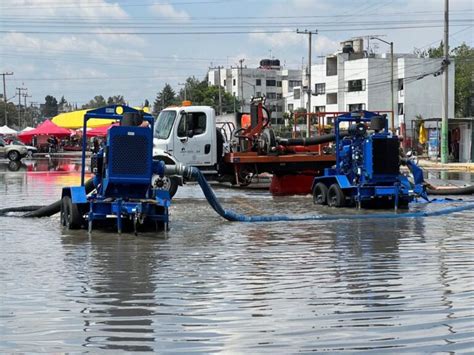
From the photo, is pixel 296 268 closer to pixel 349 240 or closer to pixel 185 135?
pixel 349 240

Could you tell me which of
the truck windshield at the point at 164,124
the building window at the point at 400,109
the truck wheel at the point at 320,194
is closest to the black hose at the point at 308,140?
the truck wheel at the point at 320,194

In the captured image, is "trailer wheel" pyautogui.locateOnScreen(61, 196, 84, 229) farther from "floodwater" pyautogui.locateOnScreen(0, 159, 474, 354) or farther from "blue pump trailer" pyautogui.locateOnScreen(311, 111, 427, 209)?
"blue pump trailer" pyautogui.locateOnScreen(311, 111, 427, 209)

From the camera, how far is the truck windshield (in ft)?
69.5

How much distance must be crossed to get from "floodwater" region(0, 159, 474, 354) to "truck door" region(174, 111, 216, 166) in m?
8.15

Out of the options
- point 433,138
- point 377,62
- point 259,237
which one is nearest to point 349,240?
point 259,237

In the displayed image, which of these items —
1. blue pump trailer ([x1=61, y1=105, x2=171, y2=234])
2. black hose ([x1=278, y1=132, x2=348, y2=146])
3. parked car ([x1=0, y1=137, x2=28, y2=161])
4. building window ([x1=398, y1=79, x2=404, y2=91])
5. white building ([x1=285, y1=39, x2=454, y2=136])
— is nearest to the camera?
blue pump trailer ([x1=61, y1=105, x2=171, y2=234])

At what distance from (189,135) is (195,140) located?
9.5 inches

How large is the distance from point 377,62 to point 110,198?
76.0 m

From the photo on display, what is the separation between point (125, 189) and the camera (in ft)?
40.0

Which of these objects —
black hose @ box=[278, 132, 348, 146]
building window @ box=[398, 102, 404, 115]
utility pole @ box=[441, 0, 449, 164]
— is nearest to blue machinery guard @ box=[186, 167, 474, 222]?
black hose @ box=[278, 132, 348, 146]

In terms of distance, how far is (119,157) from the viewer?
1197cm

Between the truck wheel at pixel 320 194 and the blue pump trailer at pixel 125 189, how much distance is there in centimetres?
561

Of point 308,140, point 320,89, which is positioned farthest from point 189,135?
point 320,89

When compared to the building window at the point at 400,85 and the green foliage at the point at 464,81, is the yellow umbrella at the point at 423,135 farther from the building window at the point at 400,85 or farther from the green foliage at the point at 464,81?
the green foliage at the point at 464,81
